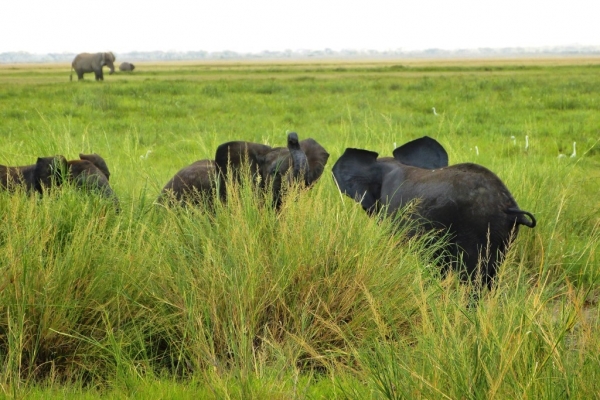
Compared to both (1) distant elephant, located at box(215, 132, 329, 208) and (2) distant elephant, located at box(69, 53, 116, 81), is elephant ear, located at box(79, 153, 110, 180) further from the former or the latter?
(2) distant elephant, located at box(69, 53, 116, 81)

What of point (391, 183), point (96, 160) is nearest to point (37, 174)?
point (96, 160)

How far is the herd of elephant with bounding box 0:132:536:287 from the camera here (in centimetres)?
427

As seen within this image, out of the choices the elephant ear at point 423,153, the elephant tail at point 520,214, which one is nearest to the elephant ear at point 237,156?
the elephant ear at point 423,153

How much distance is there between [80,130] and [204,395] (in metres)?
10.4

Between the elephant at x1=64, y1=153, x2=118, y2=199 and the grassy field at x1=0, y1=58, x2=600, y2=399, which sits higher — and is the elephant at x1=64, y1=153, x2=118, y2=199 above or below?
above

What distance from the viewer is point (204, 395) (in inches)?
119

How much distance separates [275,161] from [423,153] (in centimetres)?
97

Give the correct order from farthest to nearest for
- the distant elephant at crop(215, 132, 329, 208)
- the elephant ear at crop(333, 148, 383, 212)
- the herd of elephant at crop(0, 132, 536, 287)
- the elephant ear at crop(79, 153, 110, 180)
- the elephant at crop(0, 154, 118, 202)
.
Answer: the elephant ear at crop(79, 153, 110, 180), the elephant at crop(0, 154, 118, 202), the elephant ear at crop(333, 148, 383, 212), the distant elephant at crop(215, 132, 329, 208), the herd of elephant at crop(0, 132, 536, 287)

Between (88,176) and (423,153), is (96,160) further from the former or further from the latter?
(423,153)

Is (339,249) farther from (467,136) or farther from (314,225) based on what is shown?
(467,136)

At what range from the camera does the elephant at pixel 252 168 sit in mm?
4660

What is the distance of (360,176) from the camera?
4945mm

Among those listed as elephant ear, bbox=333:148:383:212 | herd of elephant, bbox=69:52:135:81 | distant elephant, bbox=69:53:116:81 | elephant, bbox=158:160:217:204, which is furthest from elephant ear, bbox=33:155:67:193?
distant elephant, bbox=69:53:116:81

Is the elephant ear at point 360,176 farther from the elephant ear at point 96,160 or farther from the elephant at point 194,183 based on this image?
the elephant ear at point 96,160
